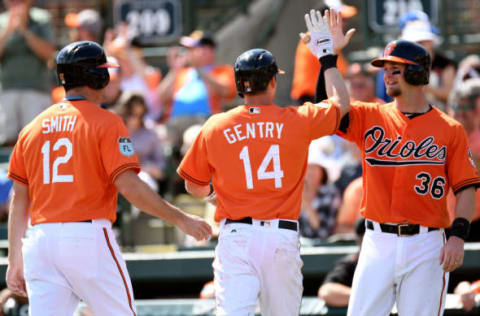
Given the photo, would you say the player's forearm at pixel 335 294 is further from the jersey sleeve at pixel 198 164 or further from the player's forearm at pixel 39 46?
the player's forearm at pixel 39 46

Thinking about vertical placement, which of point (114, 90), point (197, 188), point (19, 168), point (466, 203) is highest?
point (19, 168)

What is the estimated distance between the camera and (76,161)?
504 centimetres

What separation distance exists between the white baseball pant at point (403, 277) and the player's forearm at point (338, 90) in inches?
30.2

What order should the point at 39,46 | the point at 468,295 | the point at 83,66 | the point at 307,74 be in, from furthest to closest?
the point at 39,46 < the point at 307,74 < the point at 468,295 < the point at 83,66

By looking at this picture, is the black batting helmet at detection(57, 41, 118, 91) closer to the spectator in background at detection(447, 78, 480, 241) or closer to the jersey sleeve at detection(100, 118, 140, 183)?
the jersey sleeve at detection(100, 118, 140, 183)

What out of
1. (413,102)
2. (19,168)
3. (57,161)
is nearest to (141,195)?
(57,161)

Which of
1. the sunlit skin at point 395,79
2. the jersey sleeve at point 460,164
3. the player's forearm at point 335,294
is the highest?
the sunlit skin at point 395,79

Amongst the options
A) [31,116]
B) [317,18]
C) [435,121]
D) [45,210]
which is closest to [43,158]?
[45,210]

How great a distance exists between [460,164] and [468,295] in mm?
1436

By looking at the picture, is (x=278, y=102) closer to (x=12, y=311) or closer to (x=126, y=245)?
(x=126, y=245)

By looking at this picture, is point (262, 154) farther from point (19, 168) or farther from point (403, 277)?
point (19, 168)

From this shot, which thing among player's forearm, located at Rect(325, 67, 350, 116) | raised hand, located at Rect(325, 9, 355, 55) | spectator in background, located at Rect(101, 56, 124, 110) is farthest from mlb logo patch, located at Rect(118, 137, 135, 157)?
spectator in background, located at Rect(101, 56, 124, 110)

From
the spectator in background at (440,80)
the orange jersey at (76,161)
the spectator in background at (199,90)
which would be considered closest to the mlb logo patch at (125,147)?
the orange jersey at (76,161)

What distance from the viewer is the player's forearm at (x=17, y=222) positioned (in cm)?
521
